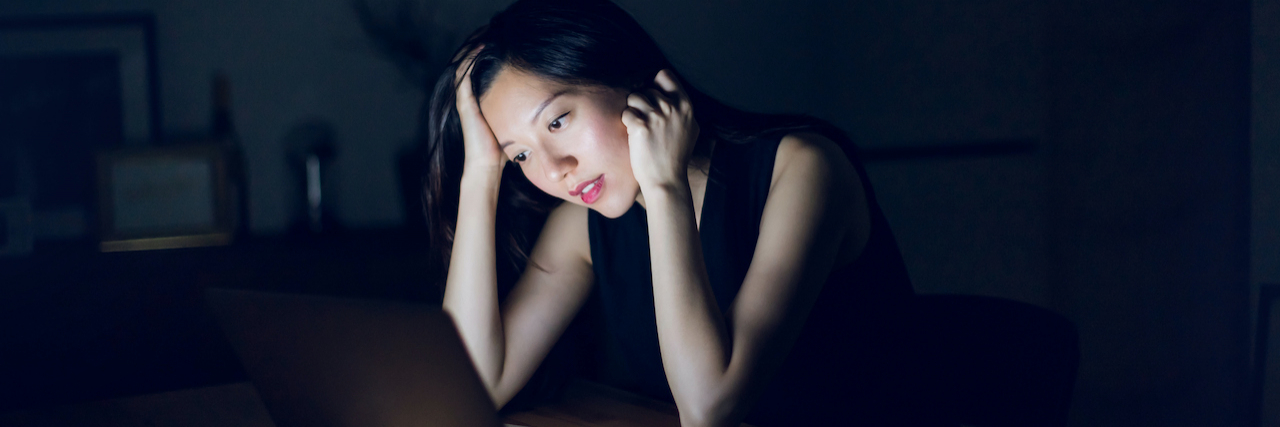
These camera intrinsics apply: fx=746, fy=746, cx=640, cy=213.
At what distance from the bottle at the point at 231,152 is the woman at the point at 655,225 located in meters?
0.78

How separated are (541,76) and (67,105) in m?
1.40

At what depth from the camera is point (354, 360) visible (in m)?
0.58

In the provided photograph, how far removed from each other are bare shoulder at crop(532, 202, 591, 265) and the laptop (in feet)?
2.02

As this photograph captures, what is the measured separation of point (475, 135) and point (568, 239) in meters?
0.24

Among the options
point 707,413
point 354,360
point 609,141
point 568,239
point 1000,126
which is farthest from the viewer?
point 1000,126

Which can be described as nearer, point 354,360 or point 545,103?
point 354,360

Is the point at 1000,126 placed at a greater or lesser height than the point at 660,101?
lesser

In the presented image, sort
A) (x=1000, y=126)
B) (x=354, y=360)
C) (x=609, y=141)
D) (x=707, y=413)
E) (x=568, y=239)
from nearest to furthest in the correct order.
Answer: (x=354, y=360)
(x=707, y=413)
(x=609, y=141)
(x=568, y=239)
(x=1000, y=126)

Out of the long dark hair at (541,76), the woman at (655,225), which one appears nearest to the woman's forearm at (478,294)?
the woman at (655,225)

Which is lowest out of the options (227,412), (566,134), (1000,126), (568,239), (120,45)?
(227,412)

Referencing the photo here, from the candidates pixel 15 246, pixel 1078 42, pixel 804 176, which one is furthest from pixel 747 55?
pixel 15 246

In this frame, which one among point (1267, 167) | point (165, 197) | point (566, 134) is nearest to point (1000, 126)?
point (1267, 167)

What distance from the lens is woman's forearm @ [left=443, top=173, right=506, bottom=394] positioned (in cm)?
111

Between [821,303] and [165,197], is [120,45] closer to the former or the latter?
[165,197]
